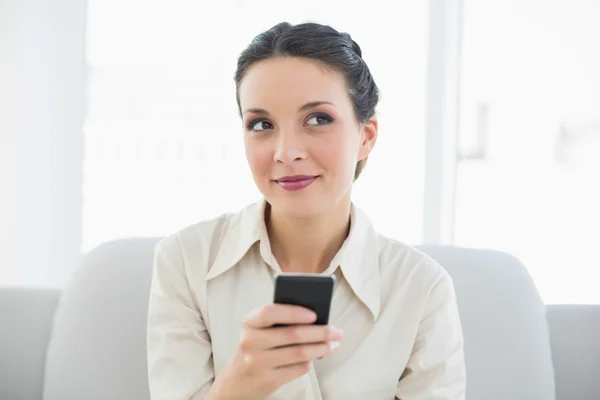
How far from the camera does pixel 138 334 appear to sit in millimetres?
1416

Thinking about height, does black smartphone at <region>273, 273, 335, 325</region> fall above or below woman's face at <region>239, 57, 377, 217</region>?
below

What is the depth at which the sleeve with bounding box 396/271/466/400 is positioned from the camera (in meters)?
1.21

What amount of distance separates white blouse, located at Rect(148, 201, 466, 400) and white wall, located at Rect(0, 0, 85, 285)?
1128mm

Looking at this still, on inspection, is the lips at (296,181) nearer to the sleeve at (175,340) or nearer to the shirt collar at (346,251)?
the shirt collar at (346,251)

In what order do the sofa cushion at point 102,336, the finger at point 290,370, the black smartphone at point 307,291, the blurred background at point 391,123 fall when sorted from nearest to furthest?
the black smartphone at point 307,291
the finger at point 290,370
the sofa cushion at point 102,336
the blurred background at point 391,123

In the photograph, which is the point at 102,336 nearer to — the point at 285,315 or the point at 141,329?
the point at 141,329

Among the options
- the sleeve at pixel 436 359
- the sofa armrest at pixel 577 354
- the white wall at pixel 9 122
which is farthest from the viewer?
the white wall at pixel 9 122

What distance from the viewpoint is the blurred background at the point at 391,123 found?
234cm

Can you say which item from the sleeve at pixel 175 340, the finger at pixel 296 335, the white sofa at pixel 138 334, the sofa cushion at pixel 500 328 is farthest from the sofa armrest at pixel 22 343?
the sofa cushion at pixel 500 328

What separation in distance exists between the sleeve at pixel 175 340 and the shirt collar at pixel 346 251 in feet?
0.23

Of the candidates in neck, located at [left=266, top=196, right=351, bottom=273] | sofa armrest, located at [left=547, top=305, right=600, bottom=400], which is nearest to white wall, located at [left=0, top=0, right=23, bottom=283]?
neck, located at [left=266, top=196, right=351, bottom=273]

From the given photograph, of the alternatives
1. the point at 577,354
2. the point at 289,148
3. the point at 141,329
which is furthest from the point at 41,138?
the point at 577,354

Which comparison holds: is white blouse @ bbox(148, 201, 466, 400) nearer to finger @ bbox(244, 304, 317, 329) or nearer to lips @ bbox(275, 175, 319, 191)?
lips @ bbox(275, 175, 319, 191)

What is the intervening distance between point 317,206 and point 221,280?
0.25 metres
